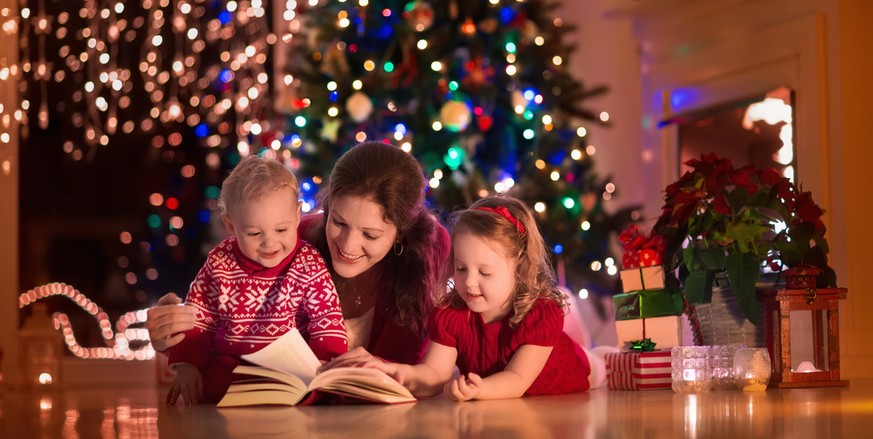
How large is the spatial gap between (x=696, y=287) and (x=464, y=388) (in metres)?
0.75

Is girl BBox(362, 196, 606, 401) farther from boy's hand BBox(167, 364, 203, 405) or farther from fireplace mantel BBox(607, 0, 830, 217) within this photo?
fireplace mantel BBox(607, 0, 830, 217)

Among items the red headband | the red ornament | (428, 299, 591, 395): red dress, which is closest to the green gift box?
(428, 299, 591, 395): red dress

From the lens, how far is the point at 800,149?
11.9 feet

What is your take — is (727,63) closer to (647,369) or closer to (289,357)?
(647,369)

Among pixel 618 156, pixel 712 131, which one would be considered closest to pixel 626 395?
pixel 712 131

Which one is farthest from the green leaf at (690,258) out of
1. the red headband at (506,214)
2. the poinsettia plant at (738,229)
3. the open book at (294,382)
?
the open book at (294,382)

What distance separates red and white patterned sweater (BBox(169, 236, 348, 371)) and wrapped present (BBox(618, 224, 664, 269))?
2.64 ft

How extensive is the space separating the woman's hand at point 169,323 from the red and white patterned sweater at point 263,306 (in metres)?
0.03

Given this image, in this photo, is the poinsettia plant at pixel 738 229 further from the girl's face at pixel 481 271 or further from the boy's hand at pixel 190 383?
the boy's hand at pixel 190 383

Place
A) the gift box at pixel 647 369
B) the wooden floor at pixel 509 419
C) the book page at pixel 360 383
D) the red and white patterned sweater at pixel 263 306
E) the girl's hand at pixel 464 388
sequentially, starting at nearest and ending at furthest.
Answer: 1. the wooden floor at pixel 509 419
2. the book page at pixel 360 383
3. the girl's hand at pixel 464 388
4. the red and white patterned sweater at pixel 263 306
5. the gift box at pixel 647 369

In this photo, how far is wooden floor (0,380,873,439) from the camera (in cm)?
147

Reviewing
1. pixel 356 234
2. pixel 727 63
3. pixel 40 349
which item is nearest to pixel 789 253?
pixel 356 234

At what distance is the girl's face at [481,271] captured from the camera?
222 centimetres

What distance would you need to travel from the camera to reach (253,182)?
2.18 meters
